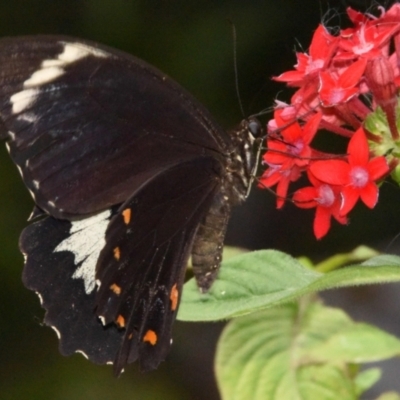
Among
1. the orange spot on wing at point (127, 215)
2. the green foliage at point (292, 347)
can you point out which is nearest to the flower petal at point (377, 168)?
the green foliage at point (292, 347)

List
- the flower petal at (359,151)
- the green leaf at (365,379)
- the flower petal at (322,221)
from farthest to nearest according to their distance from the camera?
the green leaf at (365,379) → the flower petal at (322,221) → the flower petal at (359,151)

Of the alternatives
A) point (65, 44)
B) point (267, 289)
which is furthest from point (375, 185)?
point (65, 44)

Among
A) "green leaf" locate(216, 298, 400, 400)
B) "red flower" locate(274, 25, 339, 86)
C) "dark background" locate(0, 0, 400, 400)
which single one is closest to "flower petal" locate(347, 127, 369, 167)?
"red flower" locate(274, 25, 339, 86)

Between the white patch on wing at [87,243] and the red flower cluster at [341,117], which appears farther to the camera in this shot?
the white patch on wing at [87,243]

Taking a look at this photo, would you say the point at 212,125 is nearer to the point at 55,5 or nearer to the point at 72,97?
the point at 72,97

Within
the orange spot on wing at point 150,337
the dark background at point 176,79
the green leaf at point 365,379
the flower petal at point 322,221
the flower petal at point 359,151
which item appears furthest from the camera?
the dark background at point 176,79

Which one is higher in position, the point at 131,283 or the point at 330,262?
the point at 131,283

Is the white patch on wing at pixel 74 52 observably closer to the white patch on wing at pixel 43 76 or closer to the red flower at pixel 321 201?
the white patch on wing at pixel 43 76
